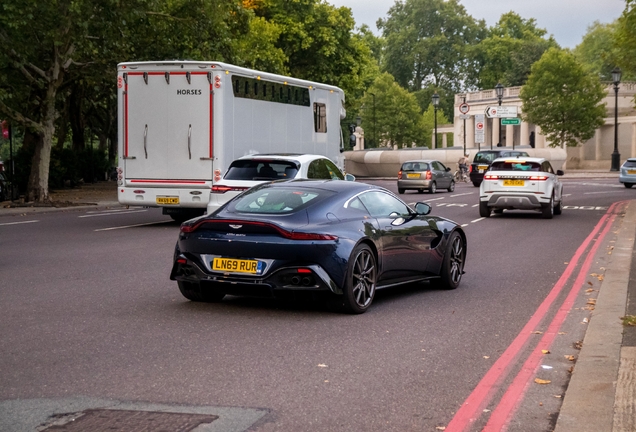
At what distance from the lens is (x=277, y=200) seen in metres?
9.70

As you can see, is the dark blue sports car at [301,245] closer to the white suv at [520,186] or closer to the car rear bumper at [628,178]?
the white suv at [520,186]

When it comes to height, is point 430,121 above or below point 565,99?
below

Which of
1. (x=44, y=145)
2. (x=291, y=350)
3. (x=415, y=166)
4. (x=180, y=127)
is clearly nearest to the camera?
(x=291, y=350)

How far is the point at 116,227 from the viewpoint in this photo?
→ 21281 mm

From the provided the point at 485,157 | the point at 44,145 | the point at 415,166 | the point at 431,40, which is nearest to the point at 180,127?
the point at 44,145

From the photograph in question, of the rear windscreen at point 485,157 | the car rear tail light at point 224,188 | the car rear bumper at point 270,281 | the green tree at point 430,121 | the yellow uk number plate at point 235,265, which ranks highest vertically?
the green tree at point 430,121

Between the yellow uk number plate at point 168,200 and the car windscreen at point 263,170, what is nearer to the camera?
the car windscreen at point 263,170

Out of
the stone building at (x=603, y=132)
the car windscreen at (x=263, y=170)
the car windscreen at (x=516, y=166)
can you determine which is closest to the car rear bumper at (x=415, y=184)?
the car windscreen at (x=516, y=166)

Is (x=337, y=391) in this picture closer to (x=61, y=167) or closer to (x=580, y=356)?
(x=580, y=356)

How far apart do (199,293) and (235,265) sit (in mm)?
845

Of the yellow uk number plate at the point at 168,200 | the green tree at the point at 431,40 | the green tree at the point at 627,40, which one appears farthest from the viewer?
the green tree at the point at 431,40

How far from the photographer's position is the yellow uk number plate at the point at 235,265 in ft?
29.5

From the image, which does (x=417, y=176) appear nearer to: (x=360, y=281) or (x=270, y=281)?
(x=360, y=281)

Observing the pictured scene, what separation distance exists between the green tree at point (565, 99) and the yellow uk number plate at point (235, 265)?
79.5 metres
